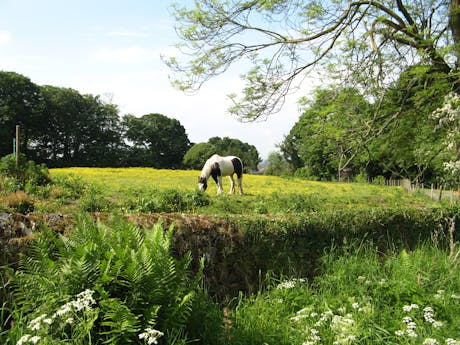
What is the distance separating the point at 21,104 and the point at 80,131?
7.36 metres

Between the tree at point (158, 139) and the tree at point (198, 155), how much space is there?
377 centimetres

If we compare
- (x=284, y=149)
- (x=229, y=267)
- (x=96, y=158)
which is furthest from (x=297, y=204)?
(x=284, y=149)

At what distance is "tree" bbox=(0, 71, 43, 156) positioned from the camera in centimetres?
4512

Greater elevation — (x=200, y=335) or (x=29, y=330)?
(x=29, y=330)

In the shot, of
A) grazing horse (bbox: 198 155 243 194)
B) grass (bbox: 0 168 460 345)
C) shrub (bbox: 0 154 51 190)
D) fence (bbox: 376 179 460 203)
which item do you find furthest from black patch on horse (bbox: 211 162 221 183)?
grass (bbox: 0 168 460 345)

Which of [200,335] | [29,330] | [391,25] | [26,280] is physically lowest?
[200,335]

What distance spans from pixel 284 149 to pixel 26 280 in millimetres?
59022

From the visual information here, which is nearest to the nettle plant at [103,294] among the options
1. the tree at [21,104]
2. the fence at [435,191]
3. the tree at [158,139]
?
the fence at [435,191]

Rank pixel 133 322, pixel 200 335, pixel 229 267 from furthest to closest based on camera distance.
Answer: pixel 229 267 < pixel 200 335 < pixel 133 322

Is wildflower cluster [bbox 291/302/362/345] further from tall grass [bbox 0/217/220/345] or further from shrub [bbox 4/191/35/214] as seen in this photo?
shrub [bbox 4/191/35/214]

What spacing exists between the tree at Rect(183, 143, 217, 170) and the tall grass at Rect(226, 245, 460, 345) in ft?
149

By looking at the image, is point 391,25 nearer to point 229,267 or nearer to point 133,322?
point 229,267

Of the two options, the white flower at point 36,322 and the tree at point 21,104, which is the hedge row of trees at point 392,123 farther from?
the tree at point 21,104

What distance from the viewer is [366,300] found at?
4.55 metres
